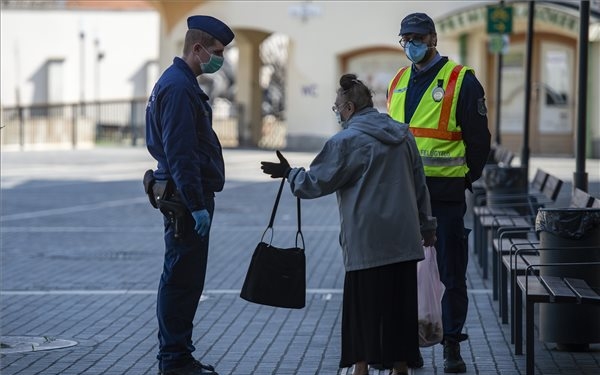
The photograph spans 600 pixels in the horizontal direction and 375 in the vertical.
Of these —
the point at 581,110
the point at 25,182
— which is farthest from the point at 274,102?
the point at 581,110

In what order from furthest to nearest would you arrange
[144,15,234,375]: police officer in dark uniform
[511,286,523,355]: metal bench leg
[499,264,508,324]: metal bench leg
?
[499,264,508,324]: metal bench leg
[511,286,523,355]: metal bench leg
[144,15,234,375]: police officer in dark uniform

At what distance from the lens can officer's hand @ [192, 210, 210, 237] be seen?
23.7 feet

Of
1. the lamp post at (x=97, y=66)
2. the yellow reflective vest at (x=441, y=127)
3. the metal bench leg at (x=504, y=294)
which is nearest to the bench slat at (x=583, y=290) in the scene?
the yellow reflective vest at (x=441, y=127)

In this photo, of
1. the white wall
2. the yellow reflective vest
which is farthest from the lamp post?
the yellow reflective vest

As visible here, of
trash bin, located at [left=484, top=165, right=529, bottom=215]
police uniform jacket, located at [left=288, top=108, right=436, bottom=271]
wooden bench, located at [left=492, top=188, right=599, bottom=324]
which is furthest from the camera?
trash bin, located at [left=484, top=165, right=529, bottom=215]

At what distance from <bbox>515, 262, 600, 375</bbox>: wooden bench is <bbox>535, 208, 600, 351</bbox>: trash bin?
0.07 m

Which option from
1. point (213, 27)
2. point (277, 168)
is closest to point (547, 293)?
point (277, 168)

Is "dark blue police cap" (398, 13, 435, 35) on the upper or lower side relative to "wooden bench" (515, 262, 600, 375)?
upper

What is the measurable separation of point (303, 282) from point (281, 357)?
1180 millimetres

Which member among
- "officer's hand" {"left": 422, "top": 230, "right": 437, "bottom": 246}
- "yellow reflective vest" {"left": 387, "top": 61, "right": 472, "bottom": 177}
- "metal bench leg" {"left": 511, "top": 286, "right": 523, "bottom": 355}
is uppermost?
"yellow reflective vest" {"left": 387, "top": 61, "right": 472, "bottom": 177}

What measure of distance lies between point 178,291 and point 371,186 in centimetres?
123

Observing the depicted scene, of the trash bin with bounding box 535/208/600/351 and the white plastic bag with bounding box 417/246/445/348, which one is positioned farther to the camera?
the trash bin with bounding box 535/208/600/351

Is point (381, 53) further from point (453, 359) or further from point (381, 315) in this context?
point (381, 315)

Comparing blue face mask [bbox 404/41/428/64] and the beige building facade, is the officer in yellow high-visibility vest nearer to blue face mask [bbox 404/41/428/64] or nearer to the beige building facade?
blue face mask [bbox 404/41/428/64]
